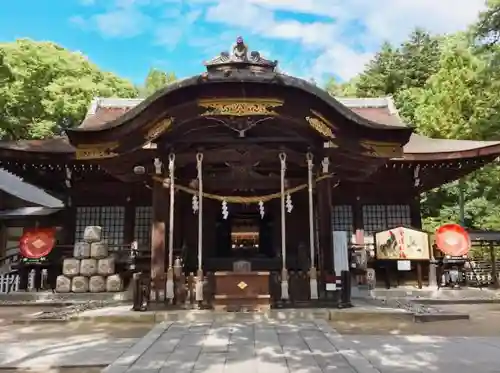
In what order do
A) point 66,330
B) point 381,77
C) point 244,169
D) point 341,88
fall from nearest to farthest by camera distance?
1. point 66,330
2. point 244,169
3. point 381,77
4. point 341,88

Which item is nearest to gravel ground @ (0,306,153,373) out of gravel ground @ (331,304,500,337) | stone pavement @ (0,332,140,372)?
stone pavement @ (0,332,140,372)

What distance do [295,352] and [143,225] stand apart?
995 centimetres

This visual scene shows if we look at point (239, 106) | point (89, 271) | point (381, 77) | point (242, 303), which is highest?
point (381, 77)

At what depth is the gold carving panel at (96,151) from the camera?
9.01m

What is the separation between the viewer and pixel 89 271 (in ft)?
39.4

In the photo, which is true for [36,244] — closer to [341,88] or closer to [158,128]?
[158,128]

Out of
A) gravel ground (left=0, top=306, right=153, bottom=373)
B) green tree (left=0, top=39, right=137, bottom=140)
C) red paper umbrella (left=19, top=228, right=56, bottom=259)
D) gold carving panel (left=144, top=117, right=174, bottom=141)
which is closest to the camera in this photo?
gravel ground (left=0, top=306, right=153, bottom=373)

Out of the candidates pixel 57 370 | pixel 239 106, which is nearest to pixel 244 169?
pixel 239 106

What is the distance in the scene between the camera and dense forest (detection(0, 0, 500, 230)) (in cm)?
1759

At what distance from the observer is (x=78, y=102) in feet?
84.4

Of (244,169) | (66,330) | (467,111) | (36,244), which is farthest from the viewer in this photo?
(467,111)

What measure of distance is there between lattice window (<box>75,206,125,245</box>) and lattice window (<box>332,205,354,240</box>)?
7130 mm

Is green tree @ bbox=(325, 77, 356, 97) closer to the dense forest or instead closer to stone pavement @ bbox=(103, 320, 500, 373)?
the dense forest

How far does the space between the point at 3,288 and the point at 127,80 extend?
25.9 meters
